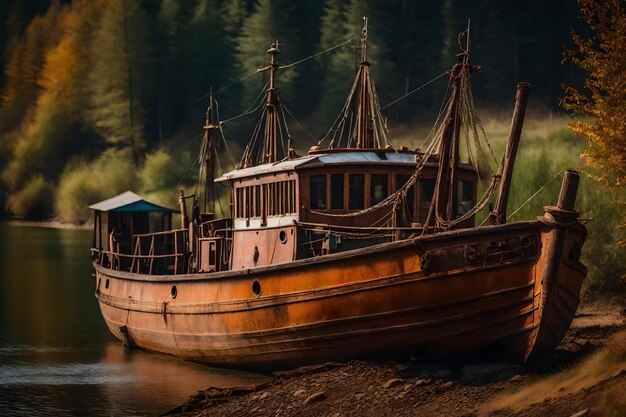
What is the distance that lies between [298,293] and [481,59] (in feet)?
189

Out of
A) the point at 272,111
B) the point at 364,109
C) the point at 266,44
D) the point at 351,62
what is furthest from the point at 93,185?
the point at 364,109

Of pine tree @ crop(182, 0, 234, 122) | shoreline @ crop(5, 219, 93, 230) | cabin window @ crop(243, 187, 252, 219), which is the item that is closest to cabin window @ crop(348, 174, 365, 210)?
cabin window @ crop(243, 187, 252, 219)

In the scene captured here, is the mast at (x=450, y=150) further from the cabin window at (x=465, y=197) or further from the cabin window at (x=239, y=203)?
the cabin window at (x=239, y=203)

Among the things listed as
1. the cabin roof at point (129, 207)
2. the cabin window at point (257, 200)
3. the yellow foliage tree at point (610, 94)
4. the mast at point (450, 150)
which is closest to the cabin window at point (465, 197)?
the mast at point (450, 150)

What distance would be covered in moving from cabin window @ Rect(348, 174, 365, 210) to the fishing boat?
0.09 feet

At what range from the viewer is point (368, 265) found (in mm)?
19000

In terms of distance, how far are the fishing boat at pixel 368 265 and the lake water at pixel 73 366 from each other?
0.88 metres

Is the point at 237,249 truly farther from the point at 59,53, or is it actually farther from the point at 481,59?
the point at 59,53

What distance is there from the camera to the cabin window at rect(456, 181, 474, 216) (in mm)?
22688

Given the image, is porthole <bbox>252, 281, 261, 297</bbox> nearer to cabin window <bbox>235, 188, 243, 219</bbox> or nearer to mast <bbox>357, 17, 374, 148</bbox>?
cabin window <bbox>235, 188, 243, 219</bbox>

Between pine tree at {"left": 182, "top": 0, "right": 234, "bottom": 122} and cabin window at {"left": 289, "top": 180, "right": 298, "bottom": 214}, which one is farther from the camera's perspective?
pine tree at {"left": 182, "top": 0, "right": 234, "bottom": 122}

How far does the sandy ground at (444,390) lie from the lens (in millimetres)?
15180

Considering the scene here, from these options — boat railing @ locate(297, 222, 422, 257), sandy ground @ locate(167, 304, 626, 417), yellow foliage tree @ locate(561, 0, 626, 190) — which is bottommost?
sandy ground @ locate(167, 304, 626, 417)

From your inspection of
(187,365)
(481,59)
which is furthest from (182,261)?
(481,59)
